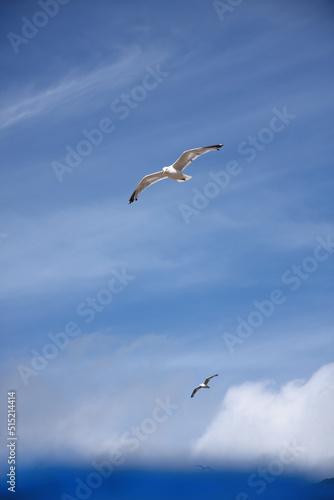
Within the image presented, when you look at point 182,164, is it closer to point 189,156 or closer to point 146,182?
point 189,156

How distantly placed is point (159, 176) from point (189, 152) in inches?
94.8

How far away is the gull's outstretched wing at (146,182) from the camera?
3005 cm

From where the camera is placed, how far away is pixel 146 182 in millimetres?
30516

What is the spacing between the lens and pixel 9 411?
2911 cm

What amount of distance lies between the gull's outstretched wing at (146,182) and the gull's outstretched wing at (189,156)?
136 centimetres

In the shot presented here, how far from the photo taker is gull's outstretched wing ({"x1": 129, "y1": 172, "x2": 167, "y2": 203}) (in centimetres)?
3005

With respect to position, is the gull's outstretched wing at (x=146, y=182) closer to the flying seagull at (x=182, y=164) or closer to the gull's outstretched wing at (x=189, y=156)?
the flying seagull at (x=182, y=164)

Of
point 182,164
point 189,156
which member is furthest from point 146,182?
point 189,156

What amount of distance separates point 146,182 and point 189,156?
296cm

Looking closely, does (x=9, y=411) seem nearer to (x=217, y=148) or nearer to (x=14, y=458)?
(x=14, y=458)

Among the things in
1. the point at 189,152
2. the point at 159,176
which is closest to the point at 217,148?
the point at 189,152

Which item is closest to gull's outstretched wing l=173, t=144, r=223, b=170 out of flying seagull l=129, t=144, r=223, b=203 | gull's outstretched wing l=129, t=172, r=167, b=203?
flying seagull l=129, t=144, r=223, b=203

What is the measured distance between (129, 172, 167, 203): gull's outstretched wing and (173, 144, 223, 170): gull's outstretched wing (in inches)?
53.6

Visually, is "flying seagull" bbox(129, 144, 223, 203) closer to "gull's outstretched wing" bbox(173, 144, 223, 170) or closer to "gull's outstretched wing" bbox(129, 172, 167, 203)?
"gull's outstretched wing" bbox(173, 144, 223, 170)
